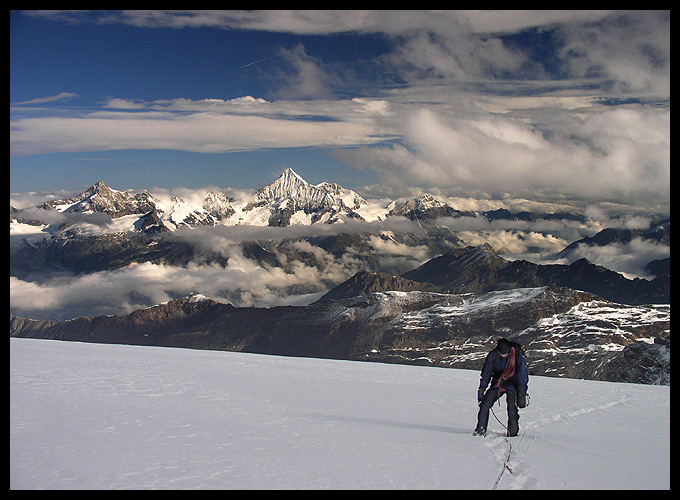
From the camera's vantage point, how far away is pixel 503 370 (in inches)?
628

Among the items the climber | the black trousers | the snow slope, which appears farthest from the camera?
the climber

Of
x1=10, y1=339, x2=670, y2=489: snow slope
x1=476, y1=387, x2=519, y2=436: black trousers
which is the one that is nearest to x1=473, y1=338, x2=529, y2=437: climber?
x1=476, y1=387, x2=519, y2=436: black trousers

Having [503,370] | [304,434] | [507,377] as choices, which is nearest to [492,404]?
[507,377]

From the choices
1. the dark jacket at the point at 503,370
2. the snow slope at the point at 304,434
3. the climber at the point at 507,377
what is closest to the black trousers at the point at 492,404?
the climber at the point at 507,377

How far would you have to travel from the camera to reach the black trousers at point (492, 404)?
49.5ft

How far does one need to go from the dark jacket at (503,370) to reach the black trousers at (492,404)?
0.21m

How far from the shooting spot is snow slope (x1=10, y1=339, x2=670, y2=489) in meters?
10.9

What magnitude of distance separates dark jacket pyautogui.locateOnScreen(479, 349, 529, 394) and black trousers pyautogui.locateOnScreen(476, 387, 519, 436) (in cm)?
21

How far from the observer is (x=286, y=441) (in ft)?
43.7

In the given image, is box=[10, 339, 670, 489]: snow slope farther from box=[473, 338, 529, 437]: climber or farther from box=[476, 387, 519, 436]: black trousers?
box=[473, 338, 529, 437]: climber

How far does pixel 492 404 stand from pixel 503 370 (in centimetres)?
108

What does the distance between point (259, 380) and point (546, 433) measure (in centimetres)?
1260
